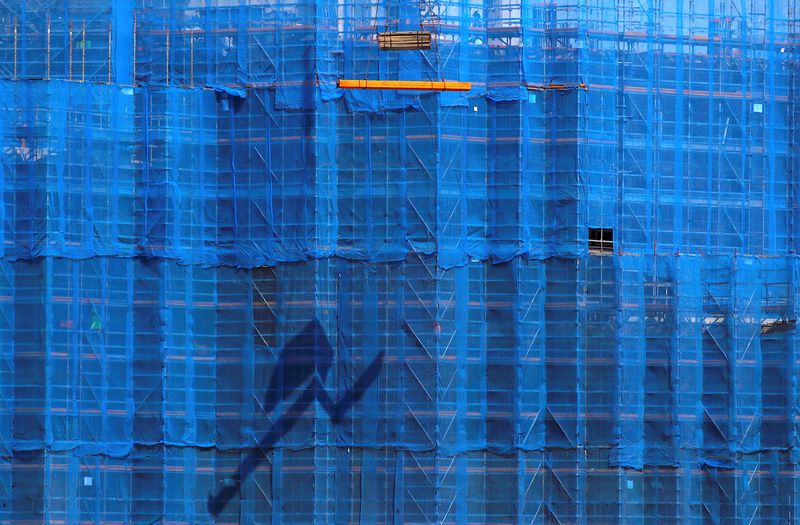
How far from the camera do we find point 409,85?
3331 cm

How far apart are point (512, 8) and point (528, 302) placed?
7958mm

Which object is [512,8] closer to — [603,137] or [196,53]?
[603,137]

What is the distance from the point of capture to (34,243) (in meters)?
33.7

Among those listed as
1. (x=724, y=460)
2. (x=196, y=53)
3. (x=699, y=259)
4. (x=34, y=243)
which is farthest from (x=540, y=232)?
(x=34, y=243)

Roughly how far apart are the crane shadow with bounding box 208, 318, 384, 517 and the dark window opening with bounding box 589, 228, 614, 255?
6.45 metres

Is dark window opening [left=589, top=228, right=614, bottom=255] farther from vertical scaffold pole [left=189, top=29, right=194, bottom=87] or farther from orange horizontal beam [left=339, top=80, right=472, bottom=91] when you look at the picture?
vertical scaffold pole [left=189, top=29, right=194, bottom=87]

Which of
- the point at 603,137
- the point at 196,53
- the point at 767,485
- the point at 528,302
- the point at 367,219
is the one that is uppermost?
the point at 196,53

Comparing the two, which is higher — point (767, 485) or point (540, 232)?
point (540, 232)

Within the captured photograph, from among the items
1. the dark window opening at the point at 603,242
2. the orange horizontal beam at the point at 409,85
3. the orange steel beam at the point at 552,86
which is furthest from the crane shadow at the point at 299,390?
the orange steel beam at the point at 552,86

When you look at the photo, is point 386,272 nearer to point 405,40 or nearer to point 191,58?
point 405,40

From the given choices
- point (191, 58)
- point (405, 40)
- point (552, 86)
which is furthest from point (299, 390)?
point (552, 86)

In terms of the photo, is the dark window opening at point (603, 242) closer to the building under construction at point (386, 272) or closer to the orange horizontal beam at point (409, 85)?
the building under construction at point (386, 272)

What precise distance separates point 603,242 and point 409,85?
264 inches

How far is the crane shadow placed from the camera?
33.6 m
